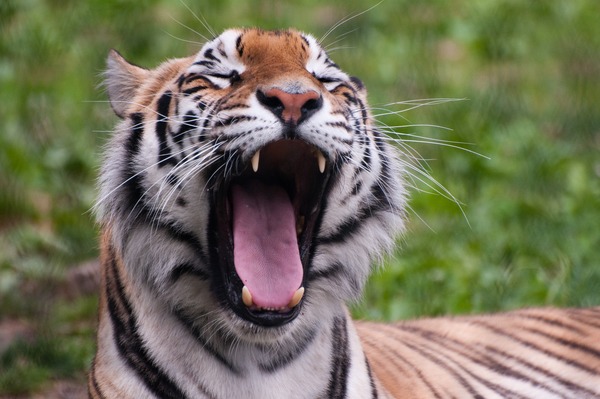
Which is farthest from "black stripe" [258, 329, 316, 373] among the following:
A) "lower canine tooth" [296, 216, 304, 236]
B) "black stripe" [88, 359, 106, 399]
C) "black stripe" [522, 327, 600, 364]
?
"black stripe" [522, 327, 600, 364]

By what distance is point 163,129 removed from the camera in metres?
2.52

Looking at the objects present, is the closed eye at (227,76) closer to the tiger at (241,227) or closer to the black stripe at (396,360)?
the tiger at (241,227)

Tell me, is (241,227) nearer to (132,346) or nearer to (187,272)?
(187,272)

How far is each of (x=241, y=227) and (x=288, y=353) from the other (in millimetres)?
291

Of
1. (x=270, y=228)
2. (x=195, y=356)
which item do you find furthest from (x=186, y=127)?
(x=195, y=356)

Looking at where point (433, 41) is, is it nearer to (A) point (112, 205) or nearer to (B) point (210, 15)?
(B) point (210, 15)

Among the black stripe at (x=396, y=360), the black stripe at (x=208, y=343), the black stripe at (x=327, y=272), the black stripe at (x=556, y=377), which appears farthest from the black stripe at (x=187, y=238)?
the black stripe at (x=556, y=377)

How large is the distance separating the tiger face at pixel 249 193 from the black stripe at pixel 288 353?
28 millimetres

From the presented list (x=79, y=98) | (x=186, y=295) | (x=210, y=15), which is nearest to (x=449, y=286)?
(x=186, y=295)

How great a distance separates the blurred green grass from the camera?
4070 mm

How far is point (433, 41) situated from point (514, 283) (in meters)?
2.27

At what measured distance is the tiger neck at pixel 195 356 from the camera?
7.96ft

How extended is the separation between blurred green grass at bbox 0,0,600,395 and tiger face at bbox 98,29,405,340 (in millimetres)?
549

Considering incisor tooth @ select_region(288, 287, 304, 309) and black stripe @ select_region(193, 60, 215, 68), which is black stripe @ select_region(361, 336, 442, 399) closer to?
incisor tooth @ select_region(288, 287, 304, 309)
